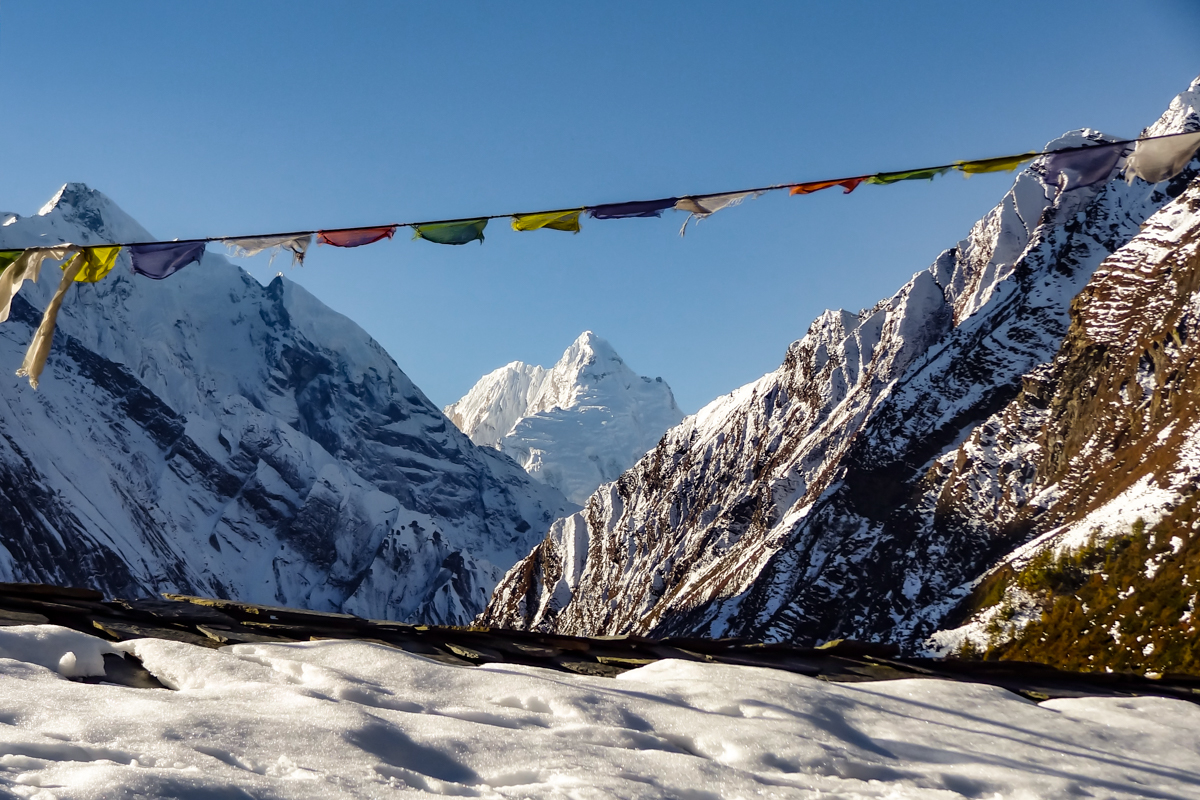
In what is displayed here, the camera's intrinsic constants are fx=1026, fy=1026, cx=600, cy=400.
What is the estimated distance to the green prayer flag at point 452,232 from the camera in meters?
11.1

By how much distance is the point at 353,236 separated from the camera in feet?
38.9

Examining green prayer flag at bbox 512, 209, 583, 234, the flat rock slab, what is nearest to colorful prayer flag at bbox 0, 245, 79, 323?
the flat rock slab

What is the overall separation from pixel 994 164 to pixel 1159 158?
1.45m

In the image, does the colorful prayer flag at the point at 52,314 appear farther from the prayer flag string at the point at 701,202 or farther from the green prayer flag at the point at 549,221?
the green prayer flag at the point at 549,221

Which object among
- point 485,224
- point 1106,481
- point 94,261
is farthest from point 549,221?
point 1106,481

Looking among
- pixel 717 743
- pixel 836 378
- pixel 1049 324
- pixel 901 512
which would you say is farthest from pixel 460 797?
pixel 836 378

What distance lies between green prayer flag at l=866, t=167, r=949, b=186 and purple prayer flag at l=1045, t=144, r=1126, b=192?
111 centimetres

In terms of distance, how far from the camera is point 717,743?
20.0 ft

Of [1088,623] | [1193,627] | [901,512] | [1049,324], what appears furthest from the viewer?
[1049,324]

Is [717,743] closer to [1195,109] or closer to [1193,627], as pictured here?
[1193,627]

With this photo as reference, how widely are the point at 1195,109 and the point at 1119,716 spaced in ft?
637

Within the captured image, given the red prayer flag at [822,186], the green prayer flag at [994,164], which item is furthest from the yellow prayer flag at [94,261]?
the green prayer flag at [994,164]

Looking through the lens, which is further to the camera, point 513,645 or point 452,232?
point 452,232

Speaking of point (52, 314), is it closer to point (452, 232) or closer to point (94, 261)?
point (94, 261)
